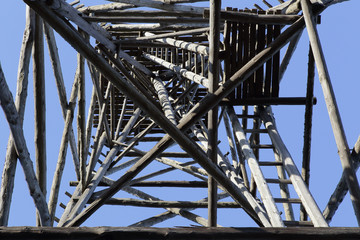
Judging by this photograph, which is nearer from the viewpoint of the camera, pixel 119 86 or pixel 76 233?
pixel 76 233

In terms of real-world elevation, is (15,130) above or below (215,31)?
→ below

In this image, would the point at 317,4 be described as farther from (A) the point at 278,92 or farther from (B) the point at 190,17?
(B) the point at 190,17

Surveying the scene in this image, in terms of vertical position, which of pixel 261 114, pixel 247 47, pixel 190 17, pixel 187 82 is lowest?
pixel 261 114

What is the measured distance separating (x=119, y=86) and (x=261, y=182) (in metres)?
2.42

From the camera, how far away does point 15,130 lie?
5297mm

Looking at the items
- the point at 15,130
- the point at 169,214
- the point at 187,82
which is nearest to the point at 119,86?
the point at 15,130

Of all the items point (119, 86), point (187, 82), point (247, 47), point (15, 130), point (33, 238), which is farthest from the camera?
point (187, 82)

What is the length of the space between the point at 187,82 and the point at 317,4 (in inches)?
259

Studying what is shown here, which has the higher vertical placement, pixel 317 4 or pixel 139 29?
pixel 139 29

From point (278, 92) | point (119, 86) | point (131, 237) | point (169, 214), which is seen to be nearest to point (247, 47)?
point (278, 92)

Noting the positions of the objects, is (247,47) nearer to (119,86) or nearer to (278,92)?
(278,92)

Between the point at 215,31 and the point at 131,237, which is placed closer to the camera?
the point at 131,237

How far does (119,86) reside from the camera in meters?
5.68

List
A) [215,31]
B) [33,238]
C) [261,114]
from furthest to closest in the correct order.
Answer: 1. [261,114]
2. [215,31]
3. [33,238]
